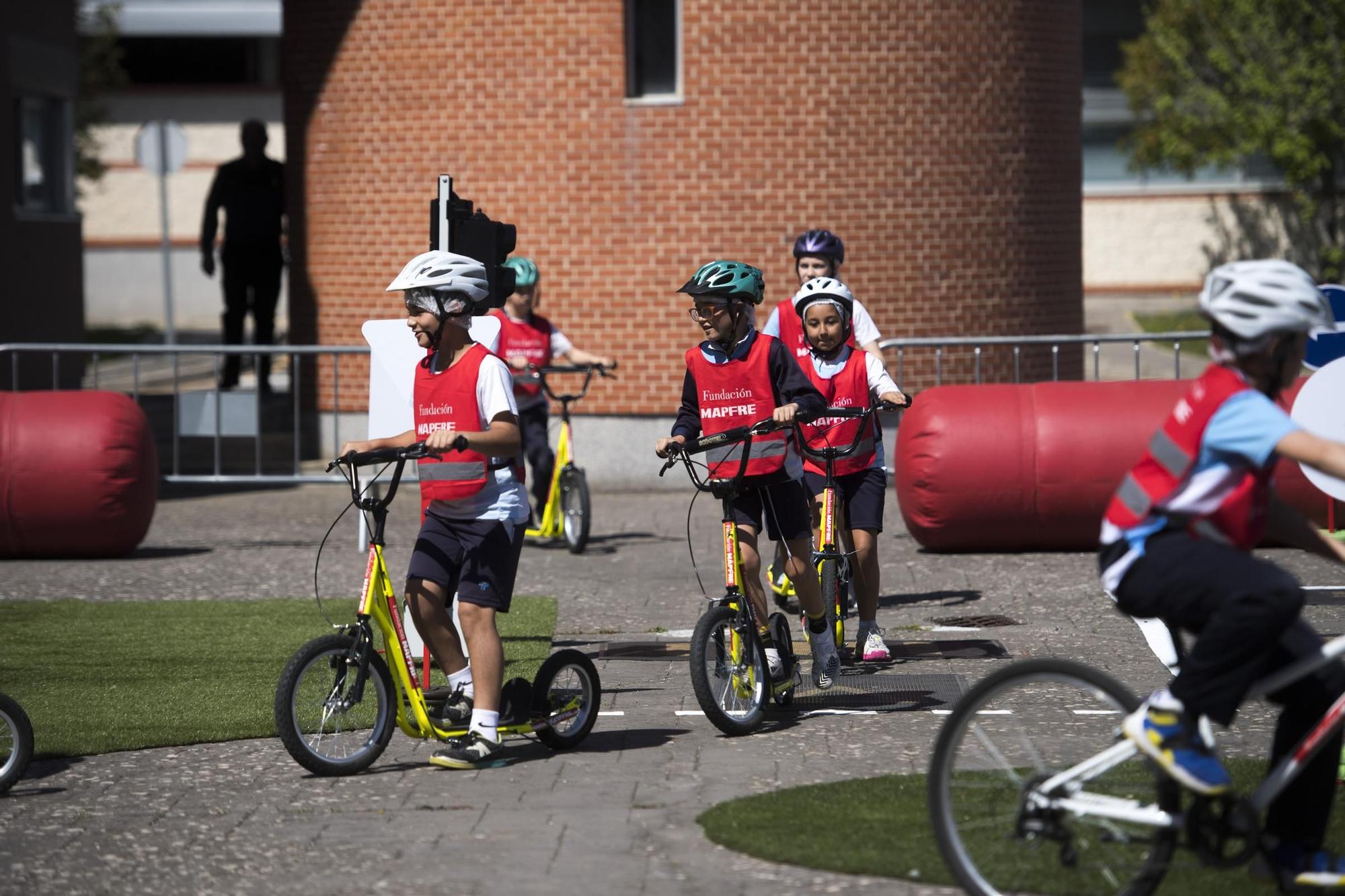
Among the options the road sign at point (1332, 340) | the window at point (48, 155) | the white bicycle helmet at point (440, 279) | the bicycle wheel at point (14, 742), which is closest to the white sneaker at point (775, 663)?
the white bicycle helmet at point (440, 279)

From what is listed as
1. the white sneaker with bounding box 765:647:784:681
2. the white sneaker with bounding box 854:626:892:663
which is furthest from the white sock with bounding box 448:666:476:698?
the white sneaker with bounding box 854:626:892:663

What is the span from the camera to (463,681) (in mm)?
7293

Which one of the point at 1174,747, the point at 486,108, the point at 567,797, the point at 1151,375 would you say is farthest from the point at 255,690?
the point at 1151,375

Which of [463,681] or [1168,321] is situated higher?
[1168,321]

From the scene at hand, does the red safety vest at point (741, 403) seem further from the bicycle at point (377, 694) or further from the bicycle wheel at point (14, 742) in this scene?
the bicycle wheel at point (14, 742)

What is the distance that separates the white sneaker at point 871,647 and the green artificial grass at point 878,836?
2.20 metres

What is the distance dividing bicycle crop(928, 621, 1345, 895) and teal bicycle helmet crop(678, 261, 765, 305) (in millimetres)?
2800

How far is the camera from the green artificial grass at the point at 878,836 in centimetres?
520

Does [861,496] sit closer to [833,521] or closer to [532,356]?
[833,521]

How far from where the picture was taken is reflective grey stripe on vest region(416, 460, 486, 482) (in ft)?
23.3

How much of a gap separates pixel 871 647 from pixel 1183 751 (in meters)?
4.07

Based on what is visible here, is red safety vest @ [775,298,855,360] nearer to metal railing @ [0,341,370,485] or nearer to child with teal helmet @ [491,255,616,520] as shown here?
child with teal helmet @ [491,255,616,520]

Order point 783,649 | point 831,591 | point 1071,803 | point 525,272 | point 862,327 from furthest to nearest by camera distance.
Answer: point 525,272 → point 862,327 → point 831,591 → point 783,649 → point 1071,803

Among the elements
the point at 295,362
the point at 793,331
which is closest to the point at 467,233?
the point at 793,331
